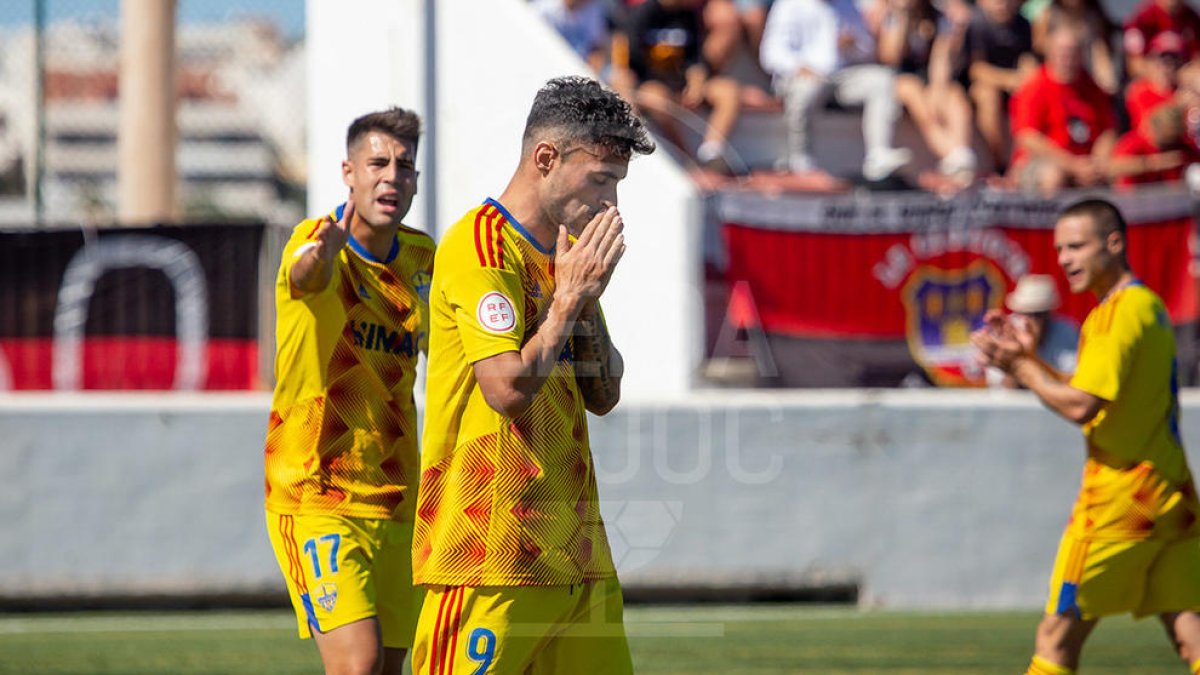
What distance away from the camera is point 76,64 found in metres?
A: 15.8

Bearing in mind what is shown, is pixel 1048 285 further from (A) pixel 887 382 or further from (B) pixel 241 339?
(B) pixel 241 339

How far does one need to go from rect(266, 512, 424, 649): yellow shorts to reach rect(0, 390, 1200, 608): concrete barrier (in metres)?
5.18

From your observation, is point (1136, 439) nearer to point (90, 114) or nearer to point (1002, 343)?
point (1002, 343)

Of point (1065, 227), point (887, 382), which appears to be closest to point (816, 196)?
point (887, 382)

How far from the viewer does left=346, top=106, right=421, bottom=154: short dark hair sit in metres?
5.84

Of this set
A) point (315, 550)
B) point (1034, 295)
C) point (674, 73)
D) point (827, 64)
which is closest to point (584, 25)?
point (674, 73)

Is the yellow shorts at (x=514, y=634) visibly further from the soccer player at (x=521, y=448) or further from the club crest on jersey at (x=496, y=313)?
the club crest on jersey at (x=496, y=313)

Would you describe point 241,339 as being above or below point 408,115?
below

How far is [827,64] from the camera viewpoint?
1389cm

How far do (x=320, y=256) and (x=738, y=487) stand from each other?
601 centimetres

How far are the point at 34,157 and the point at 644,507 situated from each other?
5.50 meters

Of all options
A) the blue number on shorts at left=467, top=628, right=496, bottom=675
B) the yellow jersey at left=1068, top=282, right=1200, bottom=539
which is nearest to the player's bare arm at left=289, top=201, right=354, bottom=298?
the blue number on shorts at left=467, top=628, right=496, bottom=675

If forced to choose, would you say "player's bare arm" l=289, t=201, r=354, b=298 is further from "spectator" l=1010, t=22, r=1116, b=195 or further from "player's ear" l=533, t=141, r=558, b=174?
"spectator" l=1010, t=22, r=1116, b=195

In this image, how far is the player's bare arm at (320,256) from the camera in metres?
5.39
